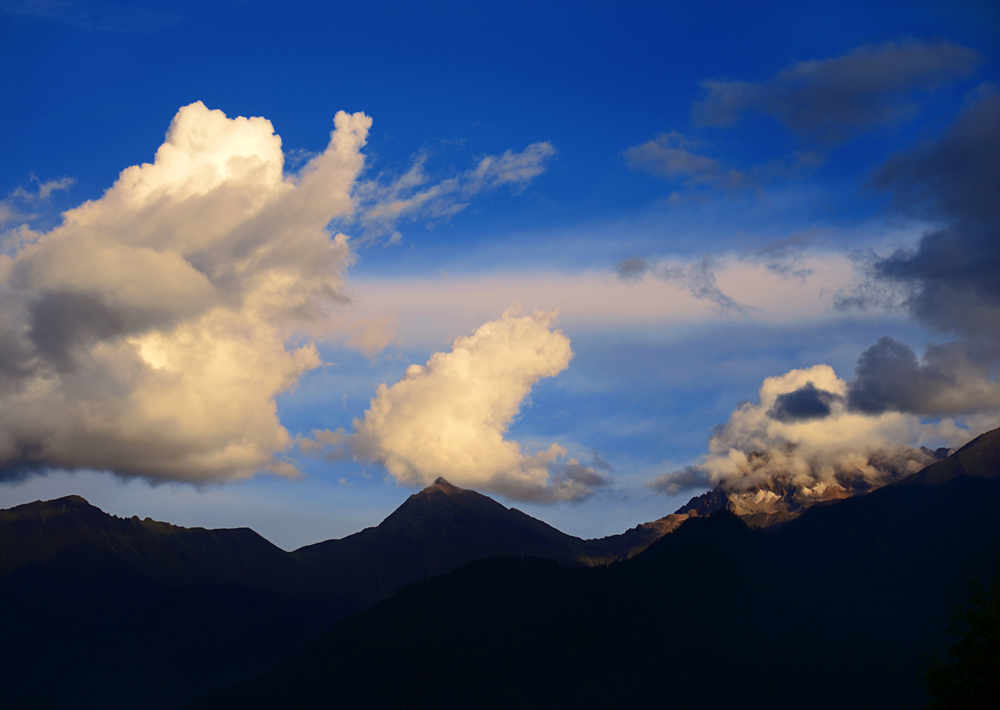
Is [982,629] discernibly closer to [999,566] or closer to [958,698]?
[958,698]

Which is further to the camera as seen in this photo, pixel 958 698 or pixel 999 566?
pixel 999 566

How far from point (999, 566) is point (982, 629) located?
1135cm

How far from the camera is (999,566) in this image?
6366cm

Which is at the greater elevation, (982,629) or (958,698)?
(982,629)

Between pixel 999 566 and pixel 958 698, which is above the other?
pixel 999 566

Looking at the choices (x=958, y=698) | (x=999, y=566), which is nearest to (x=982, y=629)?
(x=958, y=698)

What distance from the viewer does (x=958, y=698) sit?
176 ft

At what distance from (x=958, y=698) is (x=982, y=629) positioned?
16.4 feet

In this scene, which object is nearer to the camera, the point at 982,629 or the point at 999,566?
the point at 982,629

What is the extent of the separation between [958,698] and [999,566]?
14.9 meters
